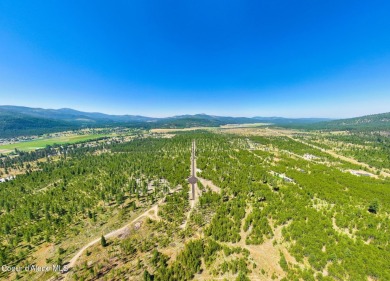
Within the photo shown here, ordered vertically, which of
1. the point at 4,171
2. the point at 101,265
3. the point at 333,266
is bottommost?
the point at 4,171

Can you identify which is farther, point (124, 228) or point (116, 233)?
point (124, 228)

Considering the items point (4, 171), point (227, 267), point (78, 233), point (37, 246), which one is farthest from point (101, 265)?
point (4, 171)

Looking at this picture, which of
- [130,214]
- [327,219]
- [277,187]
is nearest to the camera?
[327,219]

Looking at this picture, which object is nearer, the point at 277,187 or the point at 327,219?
the point at 327,219

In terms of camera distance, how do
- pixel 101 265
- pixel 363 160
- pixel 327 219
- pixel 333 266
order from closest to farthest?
pixel 333 266 < pixel 101 265 < pixel 327 219 < pixel 363 160

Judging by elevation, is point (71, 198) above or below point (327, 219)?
below

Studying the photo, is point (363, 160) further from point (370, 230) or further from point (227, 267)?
point (227, 267)

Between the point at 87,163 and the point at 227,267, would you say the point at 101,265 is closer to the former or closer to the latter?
the point at 227,267

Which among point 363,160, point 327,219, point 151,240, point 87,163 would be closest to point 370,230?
→ point 327,219

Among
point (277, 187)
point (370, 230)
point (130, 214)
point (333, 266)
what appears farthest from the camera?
point (277, 187)
